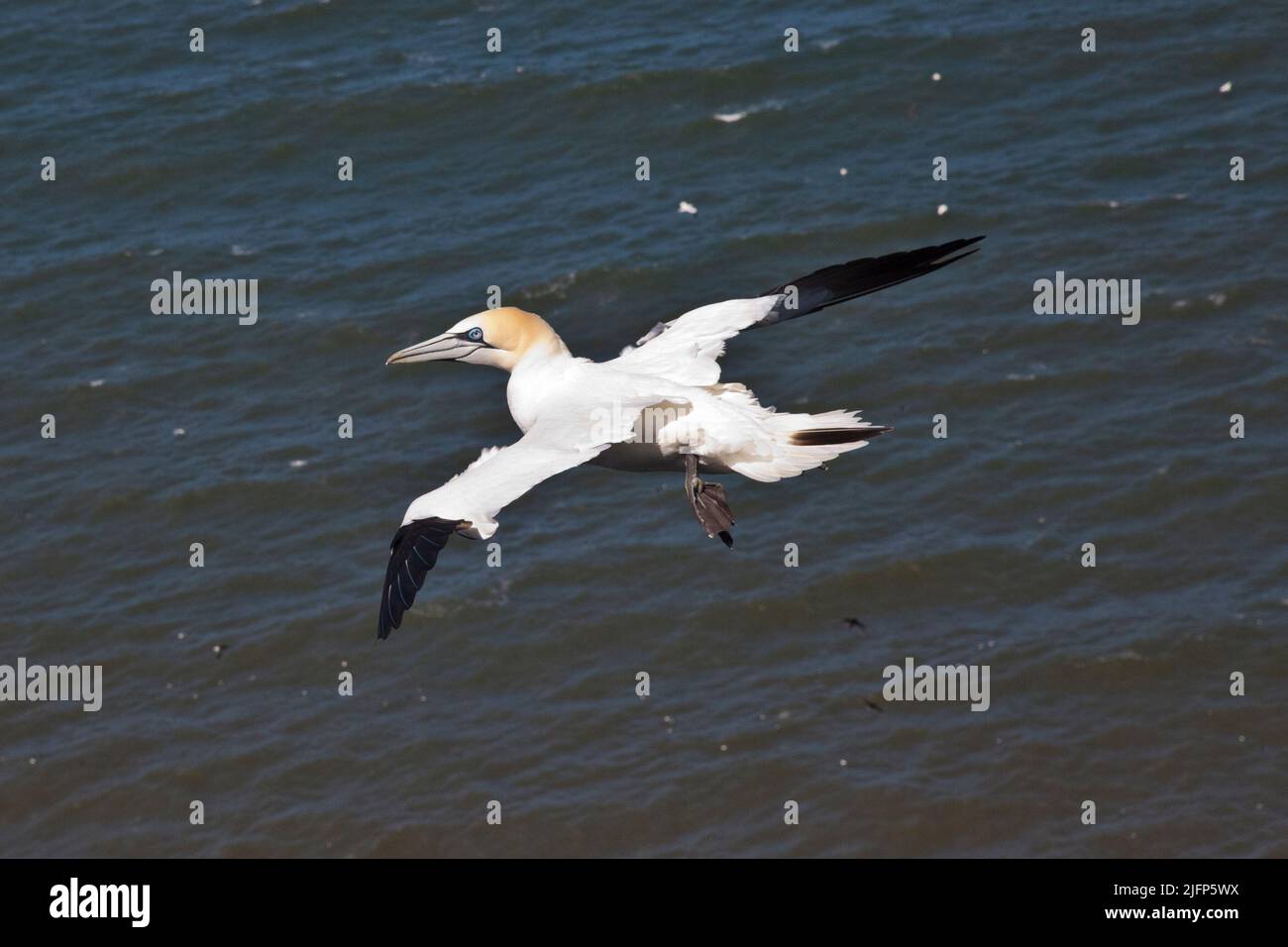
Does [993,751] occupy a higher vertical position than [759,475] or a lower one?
lower

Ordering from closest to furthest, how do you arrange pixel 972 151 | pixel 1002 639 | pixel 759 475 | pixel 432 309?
pixel 759 475
pixel 1002 639
pixel 432 309
pixel 972 151

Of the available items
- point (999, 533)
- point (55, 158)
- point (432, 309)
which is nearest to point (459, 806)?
point (999, 533)

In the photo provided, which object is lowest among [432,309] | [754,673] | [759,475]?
[754,673]

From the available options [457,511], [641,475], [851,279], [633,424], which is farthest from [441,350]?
[641,475]

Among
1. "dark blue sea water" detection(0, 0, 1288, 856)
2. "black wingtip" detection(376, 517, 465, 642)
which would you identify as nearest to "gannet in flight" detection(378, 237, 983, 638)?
"black wingtip" detection(376, 517, 465, 642)

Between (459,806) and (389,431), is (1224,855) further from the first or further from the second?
(389,431)

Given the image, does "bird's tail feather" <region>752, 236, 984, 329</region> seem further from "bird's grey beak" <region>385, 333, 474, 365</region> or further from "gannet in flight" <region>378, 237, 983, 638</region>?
"bird's grey beak" <region>385, 333, 474, 365</region>
